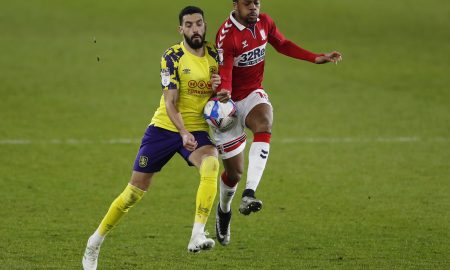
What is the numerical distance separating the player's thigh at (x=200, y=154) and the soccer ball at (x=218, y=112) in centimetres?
30

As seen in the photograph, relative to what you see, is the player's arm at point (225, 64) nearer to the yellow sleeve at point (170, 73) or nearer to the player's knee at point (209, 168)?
the yellow sleeve at point (170, 73)

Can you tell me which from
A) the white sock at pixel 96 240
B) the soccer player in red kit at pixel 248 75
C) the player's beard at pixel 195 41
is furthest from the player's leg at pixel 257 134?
the white sock at pixel 96 240

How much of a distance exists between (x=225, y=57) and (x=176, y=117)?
0.96 metres

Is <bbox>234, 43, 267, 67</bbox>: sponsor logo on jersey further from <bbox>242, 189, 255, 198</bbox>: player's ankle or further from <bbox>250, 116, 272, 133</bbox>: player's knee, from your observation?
<bbox>242, 189, 255, 198</bbox>: player's ankle

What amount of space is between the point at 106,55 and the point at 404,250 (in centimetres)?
1650

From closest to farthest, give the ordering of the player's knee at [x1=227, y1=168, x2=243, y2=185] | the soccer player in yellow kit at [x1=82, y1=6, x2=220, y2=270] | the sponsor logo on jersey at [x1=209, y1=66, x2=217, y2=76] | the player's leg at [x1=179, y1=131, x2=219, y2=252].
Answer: the player's leg at [x1=179, y1=131, x2=219, y2=252] → the soccer player in yellow kit at [x1=82, y1=6, x2=220, y2=270] → the sponsor logo on jersey at [x1=209, y1=66, x2=217, y2=76] → the player's knee at [x1=227, y1=168, x2=243, y2=185]

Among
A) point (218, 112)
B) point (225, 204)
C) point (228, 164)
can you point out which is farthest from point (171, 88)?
point (225, 204)

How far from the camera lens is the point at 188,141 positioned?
9.80 metres

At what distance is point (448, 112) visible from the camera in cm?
2119

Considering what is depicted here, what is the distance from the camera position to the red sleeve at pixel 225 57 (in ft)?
33.8

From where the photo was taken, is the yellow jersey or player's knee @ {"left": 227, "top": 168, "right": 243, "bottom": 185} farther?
player's knee @ {"left": 227, "top": 168, "right": 243, "bottom": 185}

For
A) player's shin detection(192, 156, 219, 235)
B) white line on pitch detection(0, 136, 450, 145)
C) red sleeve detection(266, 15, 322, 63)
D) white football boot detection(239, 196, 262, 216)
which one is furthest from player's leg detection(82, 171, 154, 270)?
white line on pitch detection(0, 136, 450, 145)

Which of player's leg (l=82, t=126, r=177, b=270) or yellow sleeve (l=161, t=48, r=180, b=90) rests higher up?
yellow sleeve (l=161, t=48, r=180, b=90)

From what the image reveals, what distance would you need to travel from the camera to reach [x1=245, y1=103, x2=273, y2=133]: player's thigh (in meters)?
10.8
